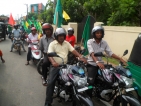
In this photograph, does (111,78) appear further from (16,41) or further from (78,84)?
(16,41)

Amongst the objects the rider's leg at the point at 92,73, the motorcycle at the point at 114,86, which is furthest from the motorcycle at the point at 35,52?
the motorcycle at the point at 114,86

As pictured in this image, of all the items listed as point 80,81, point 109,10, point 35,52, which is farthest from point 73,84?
point 109,10

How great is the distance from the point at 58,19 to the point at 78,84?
21.1ft

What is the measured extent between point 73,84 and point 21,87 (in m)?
2.53

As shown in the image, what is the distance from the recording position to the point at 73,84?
3.14m

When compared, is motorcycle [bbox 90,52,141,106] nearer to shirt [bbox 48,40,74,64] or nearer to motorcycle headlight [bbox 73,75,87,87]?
motorcycle headlight [bbox 73,75,87,87]

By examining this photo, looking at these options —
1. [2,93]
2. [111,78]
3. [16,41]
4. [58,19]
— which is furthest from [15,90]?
[16,41]

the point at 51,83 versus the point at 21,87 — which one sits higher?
the point at 51,83

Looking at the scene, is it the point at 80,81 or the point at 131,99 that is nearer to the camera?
the point at 131,99

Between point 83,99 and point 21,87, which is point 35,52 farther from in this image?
point 83,99

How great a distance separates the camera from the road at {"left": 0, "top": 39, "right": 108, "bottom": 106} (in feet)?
13.8

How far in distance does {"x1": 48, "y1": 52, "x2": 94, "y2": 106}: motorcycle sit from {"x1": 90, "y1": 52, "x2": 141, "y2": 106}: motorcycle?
1.71 ft

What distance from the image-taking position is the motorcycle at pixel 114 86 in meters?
3.03

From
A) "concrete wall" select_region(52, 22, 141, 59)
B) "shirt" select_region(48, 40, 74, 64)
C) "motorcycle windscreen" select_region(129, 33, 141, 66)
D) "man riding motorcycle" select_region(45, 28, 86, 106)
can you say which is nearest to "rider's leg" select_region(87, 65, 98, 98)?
"man riding motorcycle" select_region(45, 28, 86, 106)
